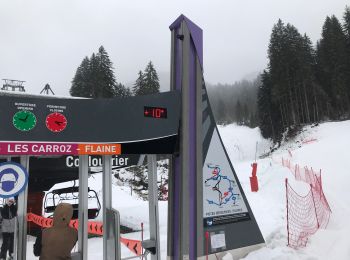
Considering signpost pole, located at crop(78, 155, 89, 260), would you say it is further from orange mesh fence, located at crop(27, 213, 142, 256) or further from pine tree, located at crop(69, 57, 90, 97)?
pine tree, located at crop(69, 57, 90, 97)

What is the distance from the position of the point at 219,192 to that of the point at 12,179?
3960 mm

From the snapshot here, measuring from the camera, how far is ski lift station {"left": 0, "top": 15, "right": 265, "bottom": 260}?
4.90 m

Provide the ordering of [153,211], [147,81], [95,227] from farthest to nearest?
[147,81] → [95,227] → [153,211]

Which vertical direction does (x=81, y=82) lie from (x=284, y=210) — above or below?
above

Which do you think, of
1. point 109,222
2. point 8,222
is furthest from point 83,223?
point 8,222

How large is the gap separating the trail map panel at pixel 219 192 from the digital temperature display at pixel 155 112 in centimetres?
139

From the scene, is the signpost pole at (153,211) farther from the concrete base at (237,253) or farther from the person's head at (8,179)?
the person's head at (8,179)

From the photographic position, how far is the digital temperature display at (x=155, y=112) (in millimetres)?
6004

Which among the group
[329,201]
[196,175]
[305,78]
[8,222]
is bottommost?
[329,201]

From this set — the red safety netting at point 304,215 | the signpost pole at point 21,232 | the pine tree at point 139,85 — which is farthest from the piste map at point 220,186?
the pine tree at point 139,85

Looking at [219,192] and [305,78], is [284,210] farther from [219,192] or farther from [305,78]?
[305,78]

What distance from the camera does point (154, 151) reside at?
240 inches

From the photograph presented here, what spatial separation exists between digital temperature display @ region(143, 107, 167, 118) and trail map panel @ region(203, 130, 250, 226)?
1393 millimetres

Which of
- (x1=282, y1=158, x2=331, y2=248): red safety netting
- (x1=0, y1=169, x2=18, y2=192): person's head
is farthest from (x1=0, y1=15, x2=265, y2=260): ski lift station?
(x1=282, y1=158, x2=331, y2=248): red safety netting
